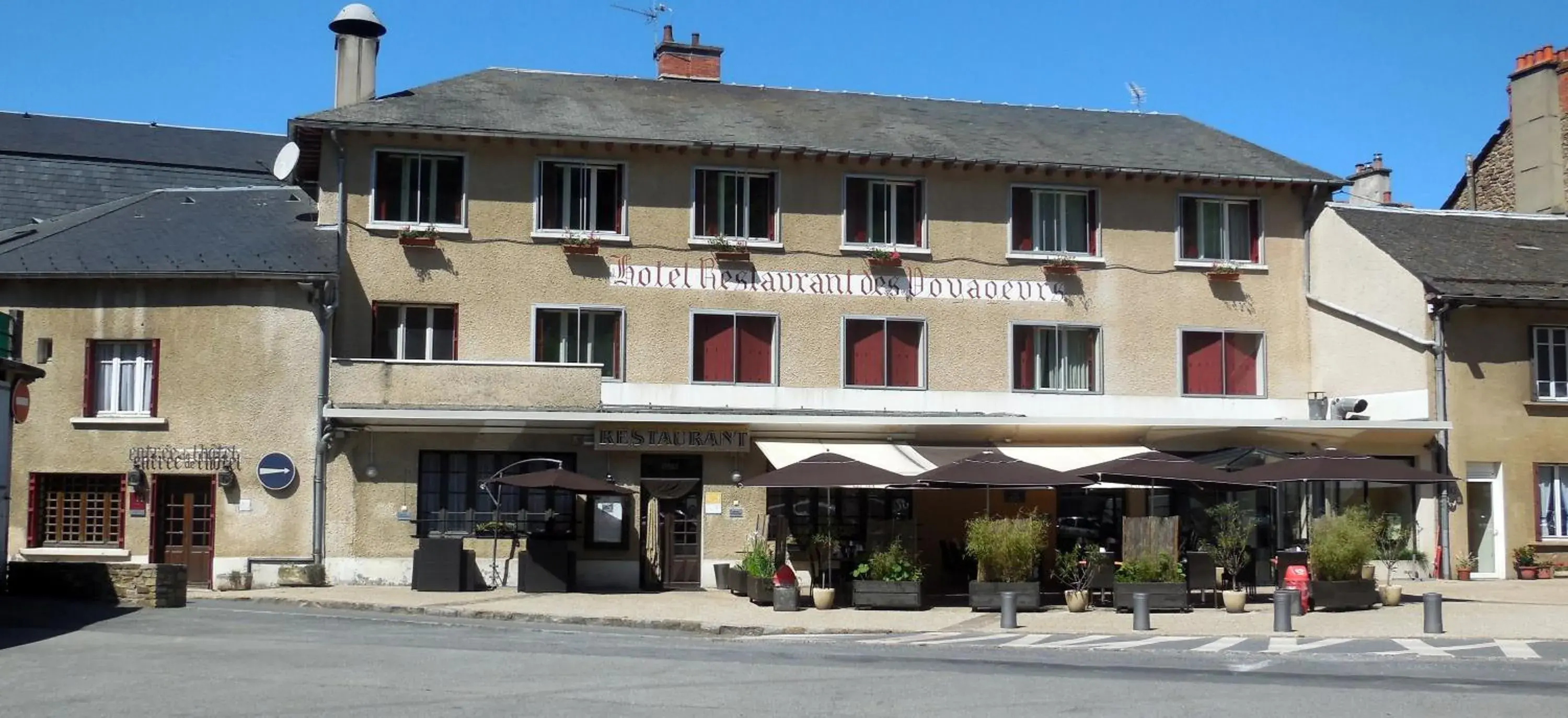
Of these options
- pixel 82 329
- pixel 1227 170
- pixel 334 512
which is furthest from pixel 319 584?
pixel 1227 170

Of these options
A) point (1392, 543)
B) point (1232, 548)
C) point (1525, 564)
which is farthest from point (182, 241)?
point (1525, 564)

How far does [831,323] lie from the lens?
90.4 feet

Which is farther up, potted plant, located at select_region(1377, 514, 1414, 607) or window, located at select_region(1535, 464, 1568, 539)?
window, located at select_region(1535, 464, 1568, 539)

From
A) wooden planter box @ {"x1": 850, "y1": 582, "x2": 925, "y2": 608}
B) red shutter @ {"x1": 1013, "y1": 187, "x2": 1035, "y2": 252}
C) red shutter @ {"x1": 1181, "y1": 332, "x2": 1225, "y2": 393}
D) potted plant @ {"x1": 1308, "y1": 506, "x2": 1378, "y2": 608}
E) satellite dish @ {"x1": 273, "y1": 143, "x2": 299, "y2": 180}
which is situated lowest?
wooden planter box @ {"x1": 850, "y1": 582, "x2": 925, "y2": 608}

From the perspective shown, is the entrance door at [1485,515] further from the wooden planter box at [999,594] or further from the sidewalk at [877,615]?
the wooden planter box at [999,594]

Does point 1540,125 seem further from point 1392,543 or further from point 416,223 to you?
point 416,223

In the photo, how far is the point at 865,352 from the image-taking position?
1093 inches

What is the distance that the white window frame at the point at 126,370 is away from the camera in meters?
25.5

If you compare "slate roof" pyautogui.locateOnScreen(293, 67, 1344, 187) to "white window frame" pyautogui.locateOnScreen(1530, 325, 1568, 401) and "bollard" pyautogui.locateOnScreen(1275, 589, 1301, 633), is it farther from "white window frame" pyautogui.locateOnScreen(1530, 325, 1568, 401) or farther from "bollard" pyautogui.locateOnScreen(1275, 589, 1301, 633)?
"bollard" pyautogui.locateOnScreen(1275, 589, 1301, 633)

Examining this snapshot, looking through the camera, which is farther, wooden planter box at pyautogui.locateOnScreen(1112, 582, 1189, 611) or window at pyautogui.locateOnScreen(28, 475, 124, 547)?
window at pyautogui.locateOnScreen(28, 475, 124, 547)

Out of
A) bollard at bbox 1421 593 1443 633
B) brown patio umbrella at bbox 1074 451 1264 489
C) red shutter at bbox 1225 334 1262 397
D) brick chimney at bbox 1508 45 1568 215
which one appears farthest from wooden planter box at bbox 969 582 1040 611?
brick chimney at bbox 1508 45 1568 215

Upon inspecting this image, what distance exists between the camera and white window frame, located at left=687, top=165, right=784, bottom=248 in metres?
27.2

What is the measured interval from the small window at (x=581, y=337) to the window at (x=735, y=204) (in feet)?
7.36

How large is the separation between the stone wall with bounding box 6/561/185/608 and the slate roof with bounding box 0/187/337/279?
6.13 metres
